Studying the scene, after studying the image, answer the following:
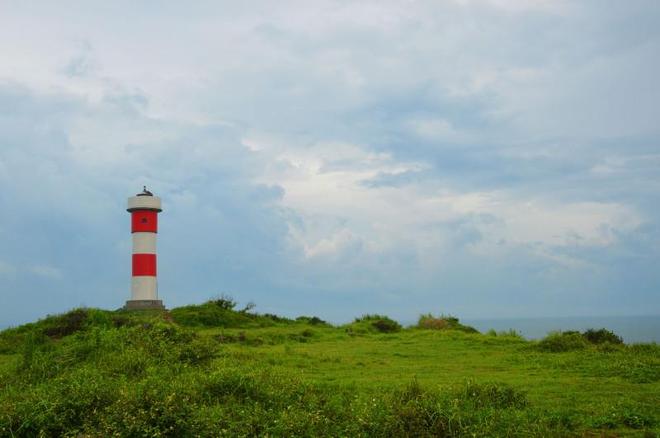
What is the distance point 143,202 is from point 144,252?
2.34 meters

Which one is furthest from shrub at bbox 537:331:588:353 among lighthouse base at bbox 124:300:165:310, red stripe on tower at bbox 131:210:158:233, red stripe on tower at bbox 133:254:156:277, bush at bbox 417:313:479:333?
red stripe on tower at bbox 131:210:158:233

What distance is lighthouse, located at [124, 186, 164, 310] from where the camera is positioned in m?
31.3

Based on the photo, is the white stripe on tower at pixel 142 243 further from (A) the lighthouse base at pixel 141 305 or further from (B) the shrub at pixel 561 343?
(B) the shrub at pixel 561 343

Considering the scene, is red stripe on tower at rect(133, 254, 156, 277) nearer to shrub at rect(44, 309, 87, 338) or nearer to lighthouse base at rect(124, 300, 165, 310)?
lighthouse base at rect(124, 300, 165, 310)

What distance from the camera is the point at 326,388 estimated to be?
12.9 metres

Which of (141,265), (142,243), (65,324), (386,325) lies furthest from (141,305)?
(386,325)

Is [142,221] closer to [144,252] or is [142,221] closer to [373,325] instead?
[144,252]

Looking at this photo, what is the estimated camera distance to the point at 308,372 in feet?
52.8

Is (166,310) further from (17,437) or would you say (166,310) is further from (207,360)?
(17,437)

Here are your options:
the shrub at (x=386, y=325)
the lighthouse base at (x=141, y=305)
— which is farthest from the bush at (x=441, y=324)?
the lighthouse base at (x=141, y=305)

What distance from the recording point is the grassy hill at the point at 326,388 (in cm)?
1023

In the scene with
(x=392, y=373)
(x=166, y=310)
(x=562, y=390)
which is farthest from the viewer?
(x=166, y=310)

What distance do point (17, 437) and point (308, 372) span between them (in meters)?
7.04

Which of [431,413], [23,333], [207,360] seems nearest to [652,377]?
[431,413]
